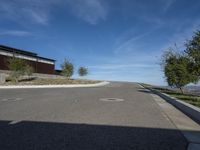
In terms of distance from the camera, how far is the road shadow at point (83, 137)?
19.0 feet

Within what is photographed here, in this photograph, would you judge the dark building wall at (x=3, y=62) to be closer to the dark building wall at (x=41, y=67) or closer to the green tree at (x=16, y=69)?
the dark building wall at (x=41, y=67)

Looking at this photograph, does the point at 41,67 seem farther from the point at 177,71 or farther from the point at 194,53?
the point at 194,53

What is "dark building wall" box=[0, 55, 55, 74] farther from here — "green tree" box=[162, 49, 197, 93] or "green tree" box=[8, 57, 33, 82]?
"green tree" box=[162, 49, 197, 93]

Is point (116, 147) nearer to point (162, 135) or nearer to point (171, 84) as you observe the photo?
point (162, 135)

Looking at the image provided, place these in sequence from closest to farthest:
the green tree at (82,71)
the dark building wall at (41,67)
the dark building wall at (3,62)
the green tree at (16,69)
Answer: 1. the green tree at (16,69)
2. the dark building wall at (3,62)
3. the dark building wall at (41,67)
4. the green tree at (82,71)

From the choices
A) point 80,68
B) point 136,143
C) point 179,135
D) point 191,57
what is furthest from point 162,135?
point 80,68

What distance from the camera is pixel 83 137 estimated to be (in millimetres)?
6590

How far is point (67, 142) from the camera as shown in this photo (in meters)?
6.06

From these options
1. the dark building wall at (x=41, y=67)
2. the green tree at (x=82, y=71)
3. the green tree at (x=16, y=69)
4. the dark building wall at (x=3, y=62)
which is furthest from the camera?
the green tree at (x=82, y=71)

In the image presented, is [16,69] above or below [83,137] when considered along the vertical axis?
above

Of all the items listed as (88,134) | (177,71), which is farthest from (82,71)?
(88,134)

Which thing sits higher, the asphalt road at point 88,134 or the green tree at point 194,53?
the green tree at point 194,53

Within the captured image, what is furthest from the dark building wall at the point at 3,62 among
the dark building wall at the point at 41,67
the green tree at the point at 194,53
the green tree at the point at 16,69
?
the green tree at the point at 194,53

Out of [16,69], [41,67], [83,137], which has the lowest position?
[83,137]
